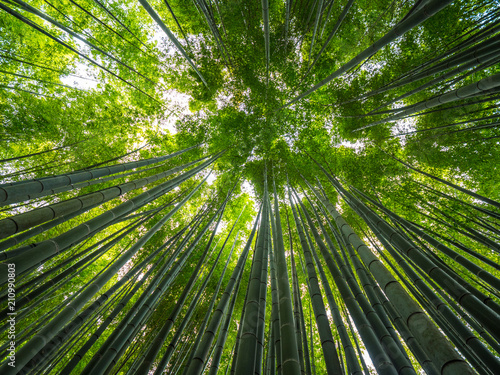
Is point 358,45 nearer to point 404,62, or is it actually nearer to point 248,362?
point 404,62

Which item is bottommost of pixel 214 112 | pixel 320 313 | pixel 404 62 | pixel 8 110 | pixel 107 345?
pixel 107 345

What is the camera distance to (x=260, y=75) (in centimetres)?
601

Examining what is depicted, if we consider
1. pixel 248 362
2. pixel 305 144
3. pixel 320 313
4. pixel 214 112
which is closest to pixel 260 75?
pixel 214 112

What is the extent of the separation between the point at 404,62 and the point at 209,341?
6643 millimetres

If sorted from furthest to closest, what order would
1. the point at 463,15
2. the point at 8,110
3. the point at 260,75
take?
the point at 260,75, the point at 8,110, the point at 463,15

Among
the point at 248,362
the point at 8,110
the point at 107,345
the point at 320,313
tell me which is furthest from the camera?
the point at 8,110

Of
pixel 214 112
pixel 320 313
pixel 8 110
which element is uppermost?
pixel 214 112

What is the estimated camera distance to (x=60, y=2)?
205 inches

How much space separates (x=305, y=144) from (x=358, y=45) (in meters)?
2.70

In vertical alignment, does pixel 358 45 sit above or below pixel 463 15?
above

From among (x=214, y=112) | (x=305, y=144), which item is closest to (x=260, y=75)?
(x=214, y=112)

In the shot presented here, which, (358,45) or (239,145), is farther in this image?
(239,145)

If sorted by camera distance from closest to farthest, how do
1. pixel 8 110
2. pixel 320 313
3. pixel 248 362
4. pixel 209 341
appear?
1. pixel 248 362
2. pixel 320 313
3. pixel 209 341
4. pixel 8 110

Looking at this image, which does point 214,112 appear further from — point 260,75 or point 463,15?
point 463,15
